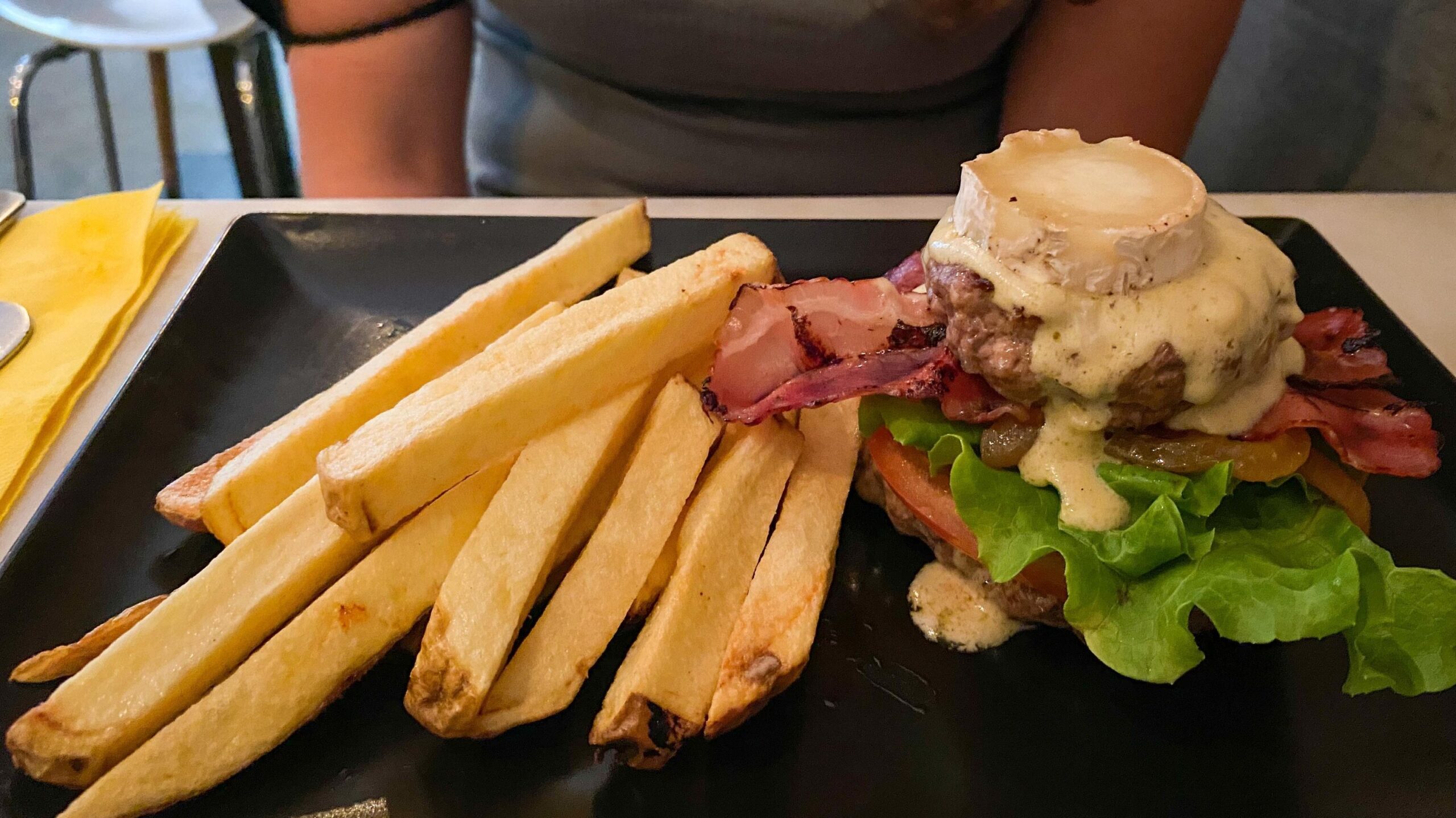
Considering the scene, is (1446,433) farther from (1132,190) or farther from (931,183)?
(931,183)

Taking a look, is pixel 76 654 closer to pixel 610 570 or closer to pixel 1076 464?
pixel 610 570

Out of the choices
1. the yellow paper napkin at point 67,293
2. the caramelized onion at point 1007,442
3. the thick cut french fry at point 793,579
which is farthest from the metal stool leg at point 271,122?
the caramelized onion at point 1007,442

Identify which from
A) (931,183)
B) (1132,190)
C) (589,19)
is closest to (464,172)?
(589,19)

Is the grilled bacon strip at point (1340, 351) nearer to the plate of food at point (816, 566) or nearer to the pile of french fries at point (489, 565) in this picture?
the plate of food at point (816, 566)

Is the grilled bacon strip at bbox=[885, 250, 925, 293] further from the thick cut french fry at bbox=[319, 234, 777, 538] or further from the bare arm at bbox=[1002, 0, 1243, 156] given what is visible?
the bare arm at bbox=[1002, 0, 1243, 156]

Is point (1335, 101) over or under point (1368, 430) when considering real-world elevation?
under

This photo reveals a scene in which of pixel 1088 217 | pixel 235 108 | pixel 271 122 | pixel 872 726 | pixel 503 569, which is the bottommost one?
pixel 271 122

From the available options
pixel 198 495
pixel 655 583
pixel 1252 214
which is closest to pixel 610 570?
pixel 655 583
